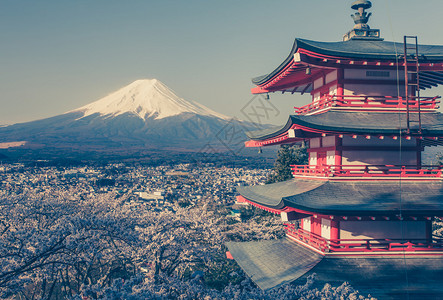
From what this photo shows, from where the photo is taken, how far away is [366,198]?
42.9ft

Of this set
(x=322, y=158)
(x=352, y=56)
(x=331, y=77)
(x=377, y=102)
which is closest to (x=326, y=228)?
(x=322, y=158)

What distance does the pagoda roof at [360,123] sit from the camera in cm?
1288

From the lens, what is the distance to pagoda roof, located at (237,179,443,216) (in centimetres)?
1213

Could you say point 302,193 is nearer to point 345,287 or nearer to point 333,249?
point 333,249

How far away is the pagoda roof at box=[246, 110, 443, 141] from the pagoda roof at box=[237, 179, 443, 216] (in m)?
1.95

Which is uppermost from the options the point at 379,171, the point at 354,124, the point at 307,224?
the point at 354,124

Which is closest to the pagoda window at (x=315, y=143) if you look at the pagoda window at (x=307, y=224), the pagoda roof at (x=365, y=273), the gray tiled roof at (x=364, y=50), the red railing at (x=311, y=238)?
the pagoda window at (x=307, y=224)

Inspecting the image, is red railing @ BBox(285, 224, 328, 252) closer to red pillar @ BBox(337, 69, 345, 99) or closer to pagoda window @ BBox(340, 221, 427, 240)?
pagoda window @ BBox(340, 221, 427, 240)

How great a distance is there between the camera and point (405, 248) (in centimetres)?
1352

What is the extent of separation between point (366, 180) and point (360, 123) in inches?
81.2

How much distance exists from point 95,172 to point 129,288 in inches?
4461

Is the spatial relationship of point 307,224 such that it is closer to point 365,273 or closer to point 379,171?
point 379,171

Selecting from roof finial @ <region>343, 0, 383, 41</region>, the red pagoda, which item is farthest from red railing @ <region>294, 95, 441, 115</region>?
roof finial @ <region>343, 0, 383, 41</region>

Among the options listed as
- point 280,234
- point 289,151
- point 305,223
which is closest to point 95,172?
point 289,151
